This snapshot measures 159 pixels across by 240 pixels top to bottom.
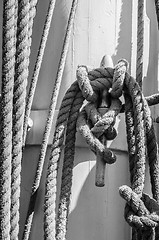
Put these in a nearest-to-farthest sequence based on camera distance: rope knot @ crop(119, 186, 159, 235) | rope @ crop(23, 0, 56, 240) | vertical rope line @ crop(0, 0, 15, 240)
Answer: vertical rope line @ crop(0, 0, 15, 240) → rope knot @ crop(119, 186, 159, 235) → rope @ crop(23, 0, 56, 240)

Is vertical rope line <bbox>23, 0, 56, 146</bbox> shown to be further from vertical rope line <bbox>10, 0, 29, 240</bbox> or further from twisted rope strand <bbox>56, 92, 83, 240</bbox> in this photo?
vertical rope line <bbox>10, 0, 29, 240</bbox>

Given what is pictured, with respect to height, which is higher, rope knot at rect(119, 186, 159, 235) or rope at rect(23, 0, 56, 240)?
rope at rect(23, 0, 56, 240)

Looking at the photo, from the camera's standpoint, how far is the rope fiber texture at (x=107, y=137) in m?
1.36

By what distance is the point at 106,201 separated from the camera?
5.52ft

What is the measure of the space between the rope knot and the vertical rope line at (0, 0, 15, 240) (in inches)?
11.1

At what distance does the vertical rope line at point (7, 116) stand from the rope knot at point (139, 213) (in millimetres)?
282

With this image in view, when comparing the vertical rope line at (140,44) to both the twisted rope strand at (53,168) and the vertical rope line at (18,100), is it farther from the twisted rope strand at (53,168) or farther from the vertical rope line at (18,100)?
the vertical rope line at (18,100)

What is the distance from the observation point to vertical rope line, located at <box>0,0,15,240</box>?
119cm

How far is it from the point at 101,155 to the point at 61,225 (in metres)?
0.17

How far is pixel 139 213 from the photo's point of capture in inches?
53.2

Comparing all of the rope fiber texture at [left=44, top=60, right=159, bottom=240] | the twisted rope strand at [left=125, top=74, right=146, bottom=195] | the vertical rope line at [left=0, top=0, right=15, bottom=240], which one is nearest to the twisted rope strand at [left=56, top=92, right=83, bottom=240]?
the rope fiber texture at [left=44, top=60, right=159, bottom=240]

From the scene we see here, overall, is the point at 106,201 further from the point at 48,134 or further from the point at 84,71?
the point at 84,71

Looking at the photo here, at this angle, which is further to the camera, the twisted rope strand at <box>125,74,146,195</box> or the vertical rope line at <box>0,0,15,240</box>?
the twisted rope strand at <box>125,74,146,195</box>

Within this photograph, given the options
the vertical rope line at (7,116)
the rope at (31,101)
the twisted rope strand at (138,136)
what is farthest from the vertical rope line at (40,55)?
the vertical rope line at (7,116)
